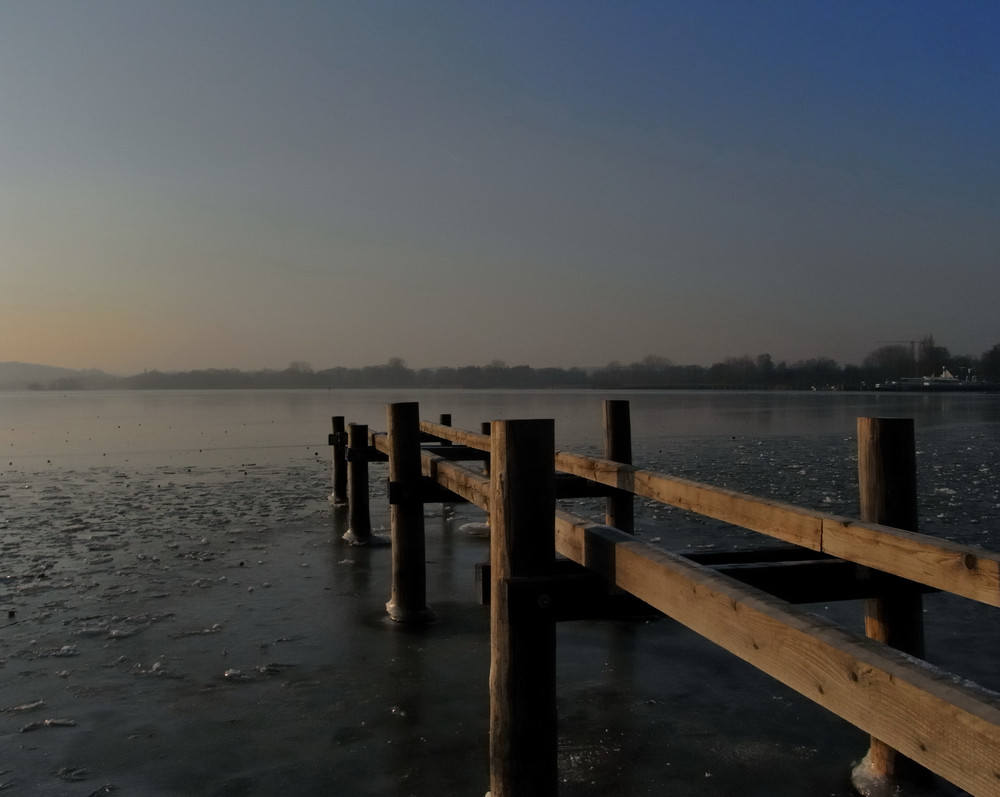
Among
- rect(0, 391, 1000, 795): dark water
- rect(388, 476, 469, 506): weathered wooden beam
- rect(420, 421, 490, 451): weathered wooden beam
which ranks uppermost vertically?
rect(420, 421, 490, 451): weathered wooden beam

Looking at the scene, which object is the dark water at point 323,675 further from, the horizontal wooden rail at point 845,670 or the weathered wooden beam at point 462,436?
the horizontal wooden rail at point 845,670

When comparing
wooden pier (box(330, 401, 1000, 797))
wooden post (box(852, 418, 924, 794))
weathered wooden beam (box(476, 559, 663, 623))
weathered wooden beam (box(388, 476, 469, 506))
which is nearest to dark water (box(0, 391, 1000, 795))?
wooden post (box(852, 418, 924, 794))

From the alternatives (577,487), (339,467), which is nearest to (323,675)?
(577,487)

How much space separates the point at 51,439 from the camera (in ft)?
106

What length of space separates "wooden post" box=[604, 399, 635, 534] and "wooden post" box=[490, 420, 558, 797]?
12.8ft

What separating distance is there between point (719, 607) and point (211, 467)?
2023 centimetres

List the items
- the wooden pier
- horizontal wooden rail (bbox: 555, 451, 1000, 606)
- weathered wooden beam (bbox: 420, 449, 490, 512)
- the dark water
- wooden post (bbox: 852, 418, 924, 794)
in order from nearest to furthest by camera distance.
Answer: the wooden pier → horizontal wooden rail (bbox: 555, 451, 1000, 606) → wooden post (bbox: 852, 418, 924, 794) → the dark water → weathered wooden beam (bbox: 420, 449, 490, 512)

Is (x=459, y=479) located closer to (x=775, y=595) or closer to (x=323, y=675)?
(x=323, y=675)

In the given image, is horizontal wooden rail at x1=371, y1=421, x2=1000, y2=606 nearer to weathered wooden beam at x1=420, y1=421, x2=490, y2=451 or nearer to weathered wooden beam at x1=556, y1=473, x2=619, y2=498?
weathered wooden beam at x1=556, y1=473, x2=619, y2=498

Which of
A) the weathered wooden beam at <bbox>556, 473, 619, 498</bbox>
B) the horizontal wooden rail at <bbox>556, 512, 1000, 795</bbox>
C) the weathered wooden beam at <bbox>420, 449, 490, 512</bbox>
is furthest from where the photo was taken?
the weathered wooden beam at <bbox>556, 473, 619, 498</bbox>

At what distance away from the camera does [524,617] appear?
3957 millimetres

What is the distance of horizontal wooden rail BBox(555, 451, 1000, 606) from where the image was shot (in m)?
3.34

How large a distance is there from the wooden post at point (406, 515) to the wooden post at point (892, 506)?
4.24 m

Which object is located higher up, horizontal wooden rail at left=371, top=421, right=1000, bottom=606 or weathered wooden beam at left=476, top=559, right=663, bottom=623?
horizontal wooden rail at left=371, top=421, right=1000, bottom=606
